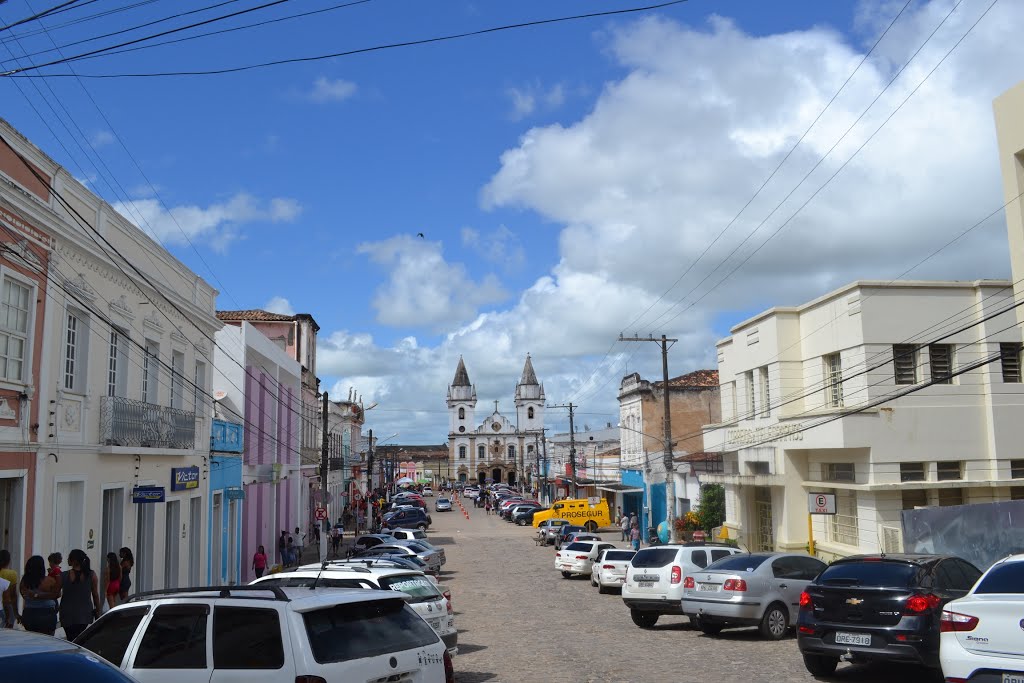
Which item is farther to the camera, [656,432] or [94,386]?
[656,432]

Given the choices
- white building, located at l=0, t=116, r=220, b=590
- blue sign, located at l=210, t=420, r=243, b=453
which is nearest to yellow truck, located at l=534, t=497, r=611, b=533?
blue sign, located at l=210, t=420, r=243, b=453

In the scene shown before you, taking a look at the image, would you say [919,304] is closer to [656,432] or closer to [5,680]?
[5,680]

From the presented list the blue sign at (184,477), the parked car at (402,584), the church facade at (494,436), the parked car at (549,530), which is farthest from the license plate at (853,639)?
the church facade at (494,436)

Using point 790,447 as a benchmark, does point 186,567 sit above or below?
below

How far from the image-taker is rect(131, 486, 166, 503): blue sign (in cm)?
1941

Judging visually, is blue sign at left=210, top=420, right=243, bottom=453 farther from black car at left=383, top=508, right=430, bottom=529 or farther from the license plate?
black car at left=383, top=508, right=430, bottom=529

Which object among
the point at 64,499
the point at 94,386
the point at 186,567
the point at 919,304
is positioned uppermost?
the point at 919,304

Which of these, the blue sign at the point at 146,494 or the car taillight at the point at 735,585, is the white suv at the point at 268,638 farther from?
the blue sign at the point at 146,494

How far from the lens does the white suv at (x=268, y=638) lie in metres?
6.39

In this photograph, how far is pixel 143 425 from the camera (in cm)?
1975

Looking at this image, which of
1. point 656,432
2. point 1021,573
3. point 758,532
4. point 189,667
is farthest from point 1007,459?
point 656,432

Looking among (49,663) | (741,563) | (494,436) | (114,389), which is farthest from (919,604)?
(494,436)

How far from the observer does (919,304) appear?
24516 millimetres

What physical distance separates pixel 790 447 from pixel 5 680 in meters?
24.5
